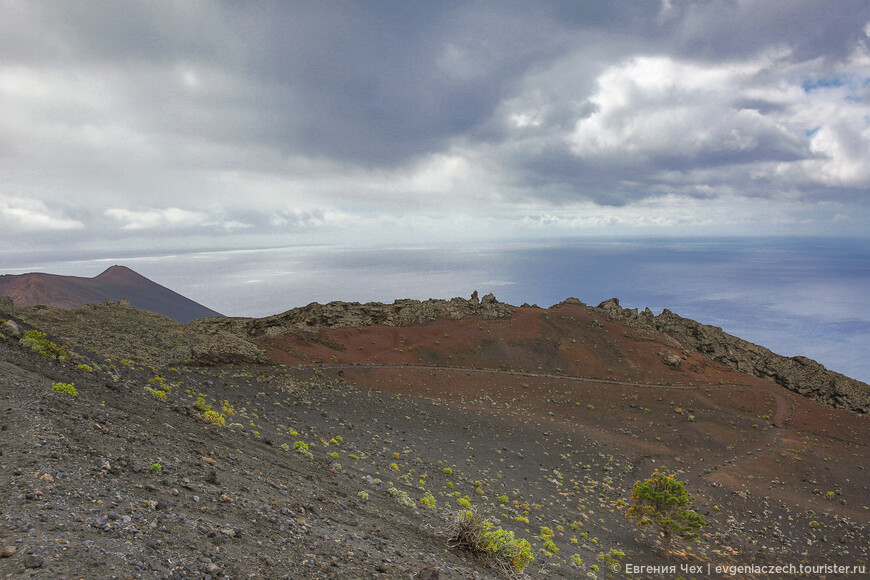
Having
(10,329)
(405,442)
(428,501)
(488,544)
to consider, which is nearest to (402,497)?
(428,501)

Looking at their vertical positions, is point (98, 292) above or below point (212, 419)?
above

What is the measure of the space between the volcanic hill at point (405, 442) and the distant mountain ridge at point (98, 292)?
73255mm

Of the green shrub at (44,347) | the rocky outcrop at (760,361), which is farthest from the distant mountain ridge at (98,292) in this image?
the rocky outcrop at (760,361)

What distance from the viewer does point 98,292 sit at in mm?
101375

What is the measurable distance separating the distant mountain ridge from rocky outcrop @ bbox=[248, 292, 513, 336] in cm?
6055

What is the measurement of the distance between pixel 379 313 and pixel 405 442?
86.7 ft

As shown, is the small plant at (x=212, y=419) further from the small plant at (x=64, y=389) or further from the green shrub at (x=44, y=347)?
the green shrub at (x=44, y=347)

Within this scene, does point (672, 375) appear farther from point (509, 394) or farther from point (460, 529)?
point (460, 529)

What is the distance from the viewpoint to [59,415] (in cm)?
882

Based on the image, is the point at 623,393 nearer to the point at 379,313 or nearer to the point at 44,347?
the point at 379,313

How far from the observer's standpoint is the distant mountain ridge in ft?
295

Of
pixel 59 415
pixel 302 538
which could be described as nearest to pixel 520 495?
pixel 302 538

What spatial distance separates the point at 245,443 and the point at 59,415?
494 cm

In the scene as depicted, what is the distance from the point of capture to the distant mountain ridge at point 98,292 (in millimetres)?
89875
